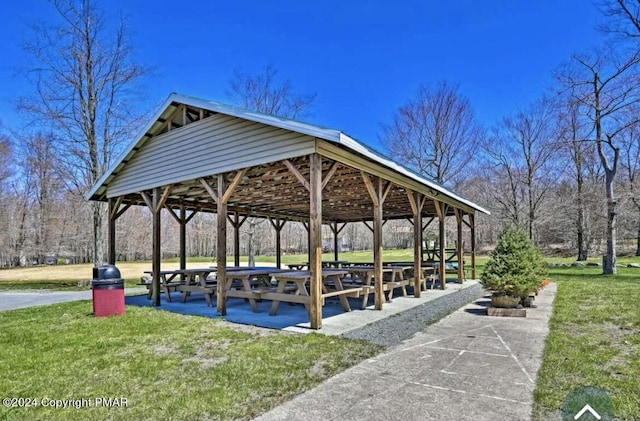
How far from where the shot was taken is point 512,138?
23.9 m

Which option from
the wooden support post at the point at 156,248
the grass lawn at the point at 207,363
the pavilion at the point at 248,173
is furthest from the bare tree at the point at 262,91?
the grass lawn at the point at 207,363

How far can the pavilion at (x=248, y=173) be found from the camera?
610 cm

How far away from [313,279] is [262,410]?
306 cm

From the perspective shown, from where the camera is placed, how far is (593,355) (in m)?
4.32

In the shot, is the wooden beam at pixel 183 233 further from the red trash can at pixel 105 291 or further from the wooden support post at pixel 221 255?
the wooden support post at pixel 221 255

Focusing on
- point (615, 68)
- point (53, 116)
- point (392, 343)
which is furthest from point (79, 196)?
point (615, 68)

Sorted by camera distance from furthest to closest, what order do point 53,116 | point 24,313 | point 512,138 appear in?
point 512,138, point 53,116, point 24,313

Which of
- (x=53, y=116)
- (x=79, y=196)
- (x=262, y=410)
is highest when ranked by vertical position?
(x=53, y=116)

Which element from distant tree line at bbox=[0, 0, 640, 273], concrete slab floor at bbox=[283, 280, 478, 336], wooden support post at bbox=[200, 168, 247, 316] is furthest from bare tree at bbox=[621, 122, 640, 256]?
wooden support post at bbox=[200, 168, 247, 316]

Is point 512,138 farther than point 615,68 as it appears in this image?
Yes

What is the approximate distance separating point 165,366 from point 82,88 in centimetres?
1538

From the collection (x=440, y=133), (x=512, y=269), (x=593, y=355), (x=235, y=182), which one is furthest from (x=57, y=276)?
(x=593, y=355)

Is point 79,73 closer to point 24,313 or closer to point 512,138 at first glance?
point 24,313

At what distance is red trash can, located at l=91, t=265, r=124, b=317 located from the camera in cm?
721
